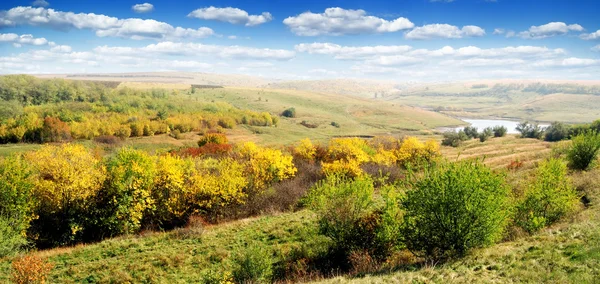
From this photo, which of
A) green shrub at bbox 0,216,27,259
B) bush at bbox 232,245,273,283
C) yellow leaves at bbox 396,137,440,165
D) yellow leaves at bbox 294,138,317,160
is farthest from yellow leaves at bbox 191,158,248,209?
yellow leaves at bbox 396,137,440,165

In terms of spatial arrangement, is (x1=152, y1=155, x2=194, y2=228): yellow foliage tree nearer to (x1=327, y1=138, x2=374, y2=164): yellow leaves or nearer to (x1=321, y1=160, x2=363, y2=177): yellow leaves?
(x1=321, y1=160, x2=363, y2=177): yellow leaves

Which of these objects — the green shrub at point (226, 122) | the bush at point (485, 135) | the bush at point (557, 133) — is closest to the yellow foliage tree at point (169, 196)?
the bush at point (485, 135)

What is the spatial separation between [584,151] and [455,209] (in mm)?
30746

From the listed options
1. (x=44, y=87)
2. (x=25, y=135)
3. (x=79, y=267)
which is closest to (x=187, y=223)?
(x=79, y=267)

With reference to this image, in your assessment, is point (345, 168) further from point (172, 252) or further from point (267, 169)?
point (172, 252)

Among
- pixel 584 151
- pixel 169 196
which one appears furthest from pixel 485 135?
pixel 169 196

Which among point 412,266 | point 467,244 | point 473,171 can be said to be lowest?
point 412,266

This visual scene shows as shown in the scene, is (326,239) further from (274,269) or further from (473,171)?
(473,171)

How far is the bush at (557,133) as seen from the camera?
9988 centimetres

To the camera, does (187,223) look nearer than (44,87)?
Yes

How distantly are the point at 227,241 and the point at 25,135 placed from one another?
119 m

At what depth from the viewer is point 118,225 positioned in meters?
39.3

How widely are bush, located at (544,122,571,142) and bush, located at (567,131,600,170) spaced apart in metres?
68.5

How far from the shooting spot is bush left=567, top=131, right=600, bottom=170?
40.0 meters
